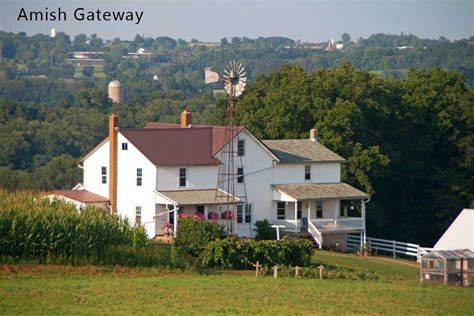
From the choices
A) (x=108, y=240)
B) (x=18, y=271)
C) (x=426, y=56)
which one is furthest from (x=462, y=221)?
(x=426, y=56)

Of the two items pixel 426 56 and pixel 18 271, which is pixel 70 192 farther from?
pixel 426 56

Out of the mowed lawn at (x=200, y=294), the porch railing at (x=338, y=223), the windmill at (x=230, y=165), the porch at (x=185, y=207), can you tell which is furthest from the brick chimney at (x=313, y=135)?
the mowed lawn at (x=200, y=294)

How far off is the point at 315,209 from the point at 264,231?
4.07 m

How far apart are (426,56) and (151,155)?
137m

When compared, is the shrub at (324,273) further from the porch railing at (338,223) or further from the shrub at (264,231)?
the porch railing at (338,223)

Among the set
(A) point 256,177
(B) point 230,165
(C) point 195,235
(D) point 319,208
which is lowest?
(C) point 195,235

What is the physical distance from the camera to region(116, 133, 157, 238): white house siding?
60875mm

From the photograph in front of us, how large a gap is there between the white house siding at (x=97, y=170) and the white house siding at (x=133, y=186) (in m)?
1.15

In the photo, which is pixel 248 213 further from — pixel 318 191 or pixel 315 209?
pixel 318 191

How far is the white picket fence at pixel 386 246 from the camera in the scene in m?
65.2

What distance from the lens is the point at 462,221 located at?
196ft

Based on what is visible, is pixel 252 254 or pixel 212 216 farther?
pixel 212 216

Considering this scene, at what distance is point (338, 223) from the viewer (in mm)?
63938

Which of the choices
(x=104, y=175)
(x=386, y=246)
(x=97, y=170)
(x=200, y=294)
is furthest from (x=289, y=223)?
(x=200, y=294)
